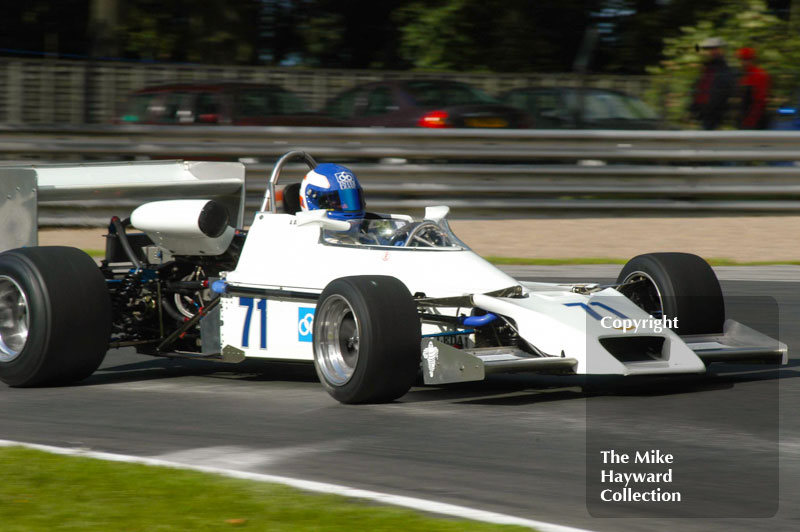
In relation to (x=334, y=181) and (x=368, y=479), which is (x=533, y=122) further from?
(x=368, y=479)

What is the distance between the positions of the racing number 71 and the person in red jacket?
9.87m

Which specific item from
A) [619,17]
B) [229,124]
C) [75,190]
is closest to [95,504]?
[75,190]

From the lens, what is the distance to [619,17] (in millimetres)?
24562

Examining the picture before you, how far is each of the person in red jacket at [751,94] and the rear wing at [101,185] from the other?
8.56 meters

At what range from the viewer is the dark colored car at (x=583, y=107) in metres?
15.9

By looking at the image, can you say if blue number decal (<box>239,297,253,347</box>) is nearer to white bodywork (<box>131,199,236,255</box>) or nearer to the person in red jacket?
white bodywork (<box>131,199,236,255</box>)

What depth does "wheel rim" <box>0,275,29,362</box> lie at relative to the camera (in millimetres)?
7680

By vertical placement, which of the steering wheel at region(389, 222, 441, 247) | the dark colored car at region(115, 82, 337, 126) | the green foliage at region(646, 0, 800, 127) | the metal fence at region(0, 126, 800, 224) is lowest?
the steering wheel at region(389, 222, 441, 247)

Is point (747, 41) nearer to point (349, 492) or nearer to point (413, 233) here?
point (413, 233)

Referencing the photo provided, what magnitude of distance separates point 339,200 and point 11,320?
81.2 inches

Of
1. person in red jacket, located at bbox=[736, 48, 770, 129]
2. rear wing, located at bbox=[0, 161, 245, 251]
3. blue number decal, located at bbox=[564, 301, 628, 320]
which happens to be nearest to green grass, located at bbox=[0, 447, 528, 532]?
blue number decal, located at bbox=[564, 301, 628, 320]

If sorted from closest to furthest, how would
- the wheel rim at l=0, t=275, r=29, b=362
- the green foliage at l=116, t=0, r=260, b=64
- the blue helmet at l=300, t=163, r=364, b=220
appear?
1. the wheel rim at l=0, t=275, r=29, b=362
2. the blue helmet at l=300, t=163, r=364, b=220
3. the green foliage at l=116, t=0, r=260, b=64

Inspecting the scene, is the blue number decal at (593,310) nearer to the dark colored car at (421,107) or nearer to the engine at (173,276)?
the engine at (173,276)

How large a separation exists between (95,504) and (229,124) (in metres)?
11.7
